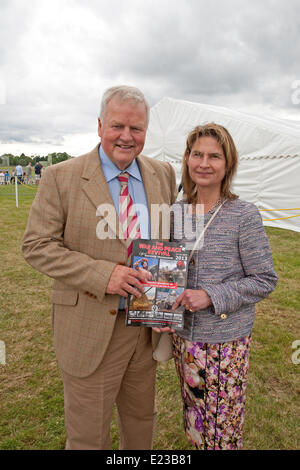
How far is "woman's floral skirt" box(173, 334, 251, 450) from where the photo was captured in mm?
1688

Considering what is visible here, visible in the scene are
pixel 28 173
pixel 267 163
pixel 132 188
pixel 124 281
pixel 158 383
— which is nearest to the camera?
pixel 124 281

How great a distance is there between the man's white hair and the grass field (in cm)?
242

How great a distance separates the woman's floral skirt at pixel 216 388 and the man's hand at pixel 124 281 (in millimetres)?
475

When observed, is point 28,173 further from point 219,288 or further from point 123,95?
point 219,288

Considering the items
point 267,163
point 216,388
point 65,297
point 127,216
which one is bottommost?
point 216,388

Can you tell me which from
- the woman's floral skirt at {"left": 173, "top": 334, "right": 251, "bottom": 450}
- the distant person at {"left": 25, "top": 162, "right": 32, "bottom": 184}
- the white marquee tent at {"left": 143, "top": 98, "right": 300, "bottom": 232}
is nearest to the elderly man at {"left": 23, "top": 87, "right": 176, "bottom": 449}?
the woman's floral skirt at {"left": 173, "top": 334, "right": 251, "bottom": 450}

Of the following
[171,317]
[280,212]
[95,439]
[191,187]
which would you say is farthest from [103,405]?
[280,212]

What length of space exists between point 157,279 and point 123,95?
0.87m

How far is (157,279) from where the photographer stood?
5.11ft

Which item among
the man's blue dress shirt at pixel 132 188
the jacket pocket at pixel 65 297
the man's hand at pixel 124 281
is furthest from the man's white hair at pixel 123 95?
the jacket pocket at pixel 65 297

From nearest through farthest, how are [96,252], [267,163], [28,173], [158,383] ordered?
[96,252], [158,383], [267,163], [28,173]

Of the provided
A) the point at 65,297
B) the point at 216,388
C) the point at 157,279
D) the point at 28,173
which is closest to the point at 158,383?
the point at 216,388

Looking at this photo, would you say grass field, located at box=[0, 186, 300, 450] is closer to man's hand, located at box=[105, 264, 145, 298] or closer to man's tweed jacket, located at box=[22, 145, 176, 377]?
man's tweed jacket, located at box=[22, 145, 176, 377]

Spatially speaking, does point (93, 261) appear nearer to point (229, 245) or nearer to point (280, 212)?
point (229, 245)
